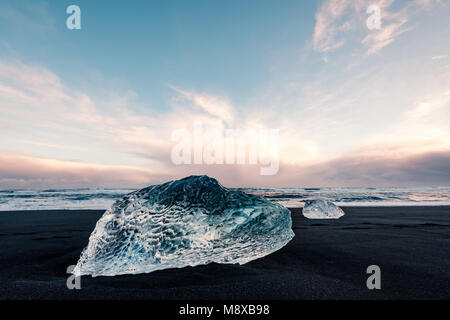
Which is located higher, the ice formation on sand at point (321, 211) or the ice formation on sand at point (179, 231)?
the ice formation on sand at point (179, 231)

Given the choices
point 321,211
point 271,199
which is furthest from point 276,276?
point 271,199

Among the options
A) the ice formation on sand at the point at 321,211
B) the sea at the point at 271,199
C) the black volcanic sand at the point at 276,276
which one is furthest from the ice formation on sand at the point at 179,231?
the sea at the point at 271,199

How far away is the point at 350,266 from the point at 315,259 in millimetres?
328

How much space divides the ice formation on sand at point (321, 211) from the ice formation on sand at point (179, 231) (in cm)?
360

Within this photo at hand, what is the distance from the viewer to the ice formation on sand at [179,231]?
1869 mm

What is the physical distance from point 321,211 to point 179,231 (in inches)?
184

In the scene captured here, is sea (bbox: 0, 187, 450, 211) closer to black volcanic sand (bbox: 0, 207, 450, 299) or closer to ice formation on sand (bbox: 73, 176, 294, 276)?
black volcanic sand (bbox: 0, 207, 450, 299)

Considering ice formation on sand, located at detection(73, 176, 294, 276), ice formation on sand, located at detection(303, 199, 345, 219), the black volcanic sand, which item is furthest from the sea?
ice formation on sand, located at detection(73, 176, 294, 276)

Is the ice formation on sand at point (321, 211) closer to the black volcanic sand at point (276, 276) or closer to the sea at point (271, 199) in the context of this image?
the black volcanic sand at point (276, 276)

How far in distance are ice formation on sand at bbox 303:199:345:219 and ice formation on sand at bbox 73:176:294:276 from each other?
3.60 meters

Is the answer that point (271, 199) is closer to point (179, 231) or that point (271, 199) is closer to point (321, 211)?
point (321, 211)

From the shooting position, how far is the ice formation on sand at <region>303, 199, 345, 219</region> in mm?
5580
